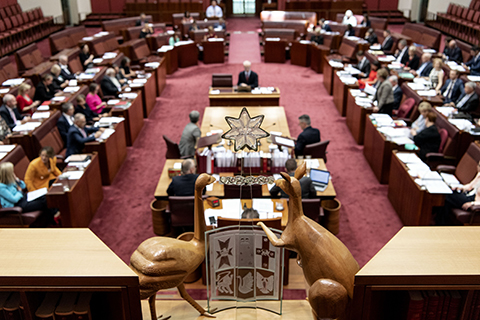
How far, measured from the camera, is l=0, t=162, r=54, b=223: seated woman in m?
5.51

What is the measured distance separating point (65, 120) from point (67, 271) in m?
5.55

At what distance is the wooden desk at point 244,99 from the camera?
9.61m

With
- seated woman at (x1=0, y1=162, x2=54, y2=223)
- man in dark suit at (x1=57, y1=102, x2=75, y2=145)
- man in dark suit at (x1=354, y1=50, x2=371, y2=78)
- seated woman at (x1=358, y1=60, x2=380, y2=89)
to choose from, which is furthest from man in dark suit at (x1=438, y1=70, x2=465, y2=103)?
seated woman at (x1=0, y1=162, x2=54, y2=223)

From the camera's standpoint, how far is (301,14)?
18.4m

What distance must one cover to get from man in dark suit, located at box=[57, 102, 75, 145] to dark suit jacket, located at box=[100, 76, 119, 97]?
2.23 meters

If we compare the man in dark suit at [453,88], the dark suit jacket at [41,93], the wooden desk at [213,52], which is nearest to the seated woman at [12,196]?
the dark suit jacket at [41,93]

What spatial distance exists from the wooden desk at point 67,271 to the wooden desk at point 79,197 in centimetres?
296

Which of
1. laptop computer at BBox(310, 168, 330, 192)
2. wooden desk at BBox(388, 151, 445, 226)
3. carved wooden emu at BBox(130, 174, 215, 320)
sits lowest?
wooden desk at BBox(388, 151, 445, 226)

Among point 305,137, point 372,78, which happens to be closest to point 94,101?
point 305,137

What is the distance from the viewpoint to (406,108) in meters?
8.35

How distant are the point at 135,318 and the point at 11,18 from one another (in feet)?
55.3

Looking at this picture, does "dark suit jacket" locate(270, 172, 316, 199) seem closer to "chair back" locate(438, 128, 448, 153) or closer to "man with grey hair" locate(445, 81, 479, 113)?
"chair back" locate(438, 128, 448, 153)

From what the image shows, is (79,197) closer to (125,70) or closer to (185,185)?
(185,185)

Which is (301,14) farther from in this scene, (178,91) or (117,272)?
(117,272)
